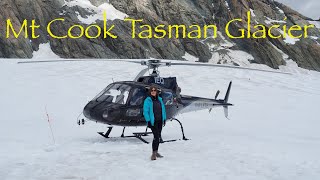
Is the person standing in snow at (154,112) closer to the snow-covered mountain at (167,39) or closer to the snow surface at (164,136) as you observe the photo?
the snow surface at (164,136)

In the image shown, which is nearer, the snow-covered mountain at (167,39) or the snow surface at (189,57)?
the snow-covered mountain at (167,39)

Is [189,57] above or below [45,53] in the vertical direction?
above

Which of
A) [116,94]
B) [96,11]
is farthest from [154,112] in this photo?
[96,11]

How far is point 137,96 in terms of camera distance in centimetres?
1066

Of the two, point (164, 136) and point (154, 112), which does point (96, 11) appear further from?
point (154, 112)

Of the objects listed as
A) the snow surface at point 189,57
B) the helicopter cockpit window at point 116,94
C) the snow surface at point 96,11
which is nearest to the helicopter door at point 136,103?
the helicopter cockpit window at point 116,94

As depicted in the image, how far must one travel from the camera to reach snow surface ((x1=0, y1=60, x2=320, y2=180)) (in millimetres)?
7426

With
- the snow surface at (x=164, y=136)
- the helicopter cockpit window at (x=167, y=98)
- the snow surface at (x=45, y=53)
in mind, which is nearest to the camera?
the snow surface at (x=164, y=136)

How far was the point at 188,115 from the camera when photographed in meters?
18.1

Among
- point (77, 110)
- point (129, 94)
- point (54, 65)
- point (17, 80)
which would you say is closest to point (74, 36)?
point (54, 65)

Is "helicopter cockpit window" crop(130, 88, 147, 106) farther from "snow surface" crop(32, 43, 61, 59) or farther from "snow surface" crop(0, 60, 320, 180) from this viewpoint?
"snow surface" crop(32, 43, 61, 59)

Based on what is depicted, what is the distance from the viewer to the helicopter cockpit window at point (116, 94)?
34.9 feet

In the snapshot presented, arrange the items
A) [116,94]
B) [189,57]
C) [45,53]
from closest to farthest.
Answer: [116,94]
[45,53]
[189,57]

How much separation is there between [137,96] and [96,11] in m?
65.9
